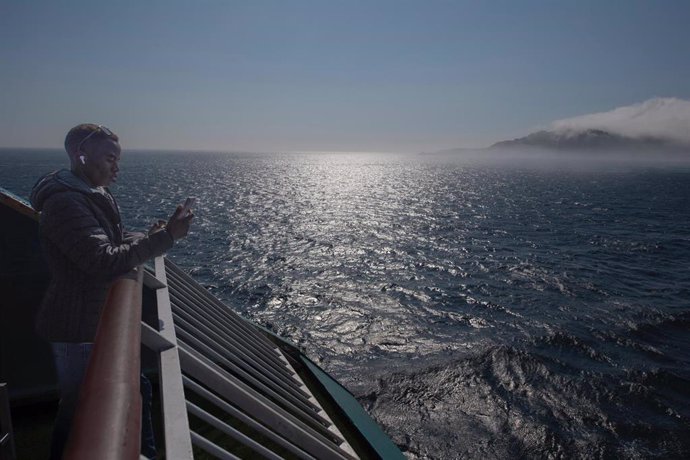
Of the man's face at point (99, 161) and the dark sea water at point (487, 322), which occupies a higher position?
the man's face at point (99, 161)

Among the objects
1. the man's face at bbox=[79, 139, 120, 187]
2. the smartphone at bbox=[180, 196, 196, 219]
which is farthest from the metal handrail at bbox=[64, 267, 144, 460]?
the man's face at bbox=[79, 139, 120, 187]

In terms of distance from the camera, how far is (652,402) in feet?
40.7

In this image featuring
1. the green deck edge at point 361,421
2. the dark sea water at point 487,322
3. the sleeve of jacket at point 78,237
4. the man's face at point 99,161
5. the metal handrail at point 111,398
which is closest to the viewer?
the metal handrail at point 111,398

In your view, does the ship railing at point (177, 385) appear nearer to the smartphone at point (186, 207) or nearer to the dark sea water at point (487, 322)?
the smartphone at point (186, 207)

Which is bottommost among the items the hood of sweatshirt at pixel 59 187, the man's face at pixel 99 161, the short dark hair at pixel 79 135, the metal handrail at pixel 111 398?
the metal handrail at pixel 111 398

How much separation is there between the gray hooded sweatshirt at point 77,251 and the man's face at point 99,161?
0.33ft

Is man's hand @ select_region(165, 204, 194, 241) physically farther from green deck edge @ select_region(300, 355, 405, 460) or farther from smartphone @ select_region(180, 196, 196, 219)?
green deck edge @ select_region(300, 355, 405, 460)

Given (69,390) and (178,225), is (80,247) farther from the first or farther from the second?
(69,390)

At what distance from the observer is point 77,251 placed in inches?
98.5

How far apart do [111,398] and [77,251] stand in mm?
1566

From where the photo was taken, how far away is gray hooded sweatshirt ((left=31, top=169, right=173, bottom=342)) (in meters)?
2.50

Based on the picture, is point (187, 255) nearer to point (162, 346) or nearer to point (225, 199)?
point (162, 346)

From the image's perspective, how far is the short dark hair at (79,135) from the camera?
2842mm

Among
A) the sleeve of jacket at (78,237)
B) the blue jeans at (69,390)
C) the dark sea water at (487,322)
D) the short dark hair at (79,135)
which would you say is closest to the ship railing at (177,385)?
the sleeve of jacket at (78,237)
